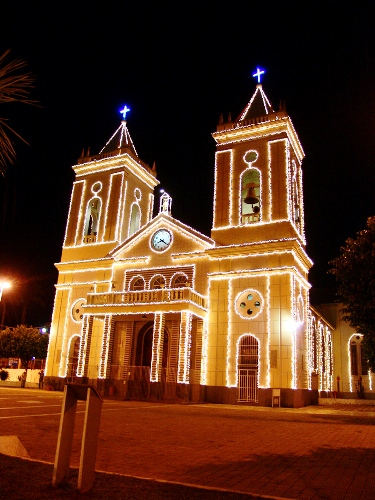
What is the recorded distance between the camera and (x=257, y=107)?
33969 millimetres

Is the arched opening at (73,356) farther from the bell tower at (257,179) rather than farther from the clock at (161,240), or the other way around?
the bell tower at (257,179)

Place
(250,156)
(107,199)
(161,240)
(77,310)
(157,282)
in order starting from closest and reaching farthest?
(250,156), (157,282), (161,240), (77,310), (107,199)

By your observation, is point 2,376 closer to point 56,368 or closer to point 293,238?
point 56,368

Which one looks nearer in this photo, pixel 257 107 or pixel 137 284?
pixel 137 284

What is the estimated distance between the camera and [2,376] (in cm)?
4334

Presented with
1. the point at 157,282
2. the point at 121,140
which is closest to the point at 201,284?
the point at 157,282

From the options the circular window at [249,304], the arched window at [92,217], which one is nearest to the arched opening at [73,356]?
the arched window at [92,217]

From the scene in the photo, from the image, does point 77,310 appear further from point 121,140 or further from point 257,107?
point 257,107

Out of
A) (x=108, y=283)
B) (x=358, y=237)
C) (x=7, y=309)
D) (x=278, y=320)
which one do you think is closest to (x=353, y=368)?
(x=278, y=320)

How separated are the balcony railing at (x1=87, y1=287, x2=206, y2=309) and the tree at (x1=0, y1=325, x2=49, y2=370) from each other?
76.1 ft

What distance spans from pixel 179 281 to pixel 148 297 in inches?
135

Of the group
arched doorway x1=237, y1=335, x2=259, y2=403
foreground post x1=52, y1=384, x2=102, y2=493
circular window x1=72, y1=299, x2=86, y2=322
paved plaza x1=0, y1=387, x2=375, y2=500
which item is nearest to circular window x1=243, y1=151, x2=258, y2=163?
arched doorway x1=237, y1=335, x2=259, y2=403

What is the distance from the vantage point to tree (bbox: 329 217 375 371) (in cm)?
1884

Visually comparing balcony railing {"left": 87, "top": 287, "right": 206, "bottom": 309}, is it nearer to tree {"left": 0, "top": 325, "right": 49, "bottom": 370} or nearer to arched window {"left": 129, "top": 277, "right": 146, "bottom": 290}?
arched window {"left": 129, "top": 277, "right": 146, "bottom": 290}
